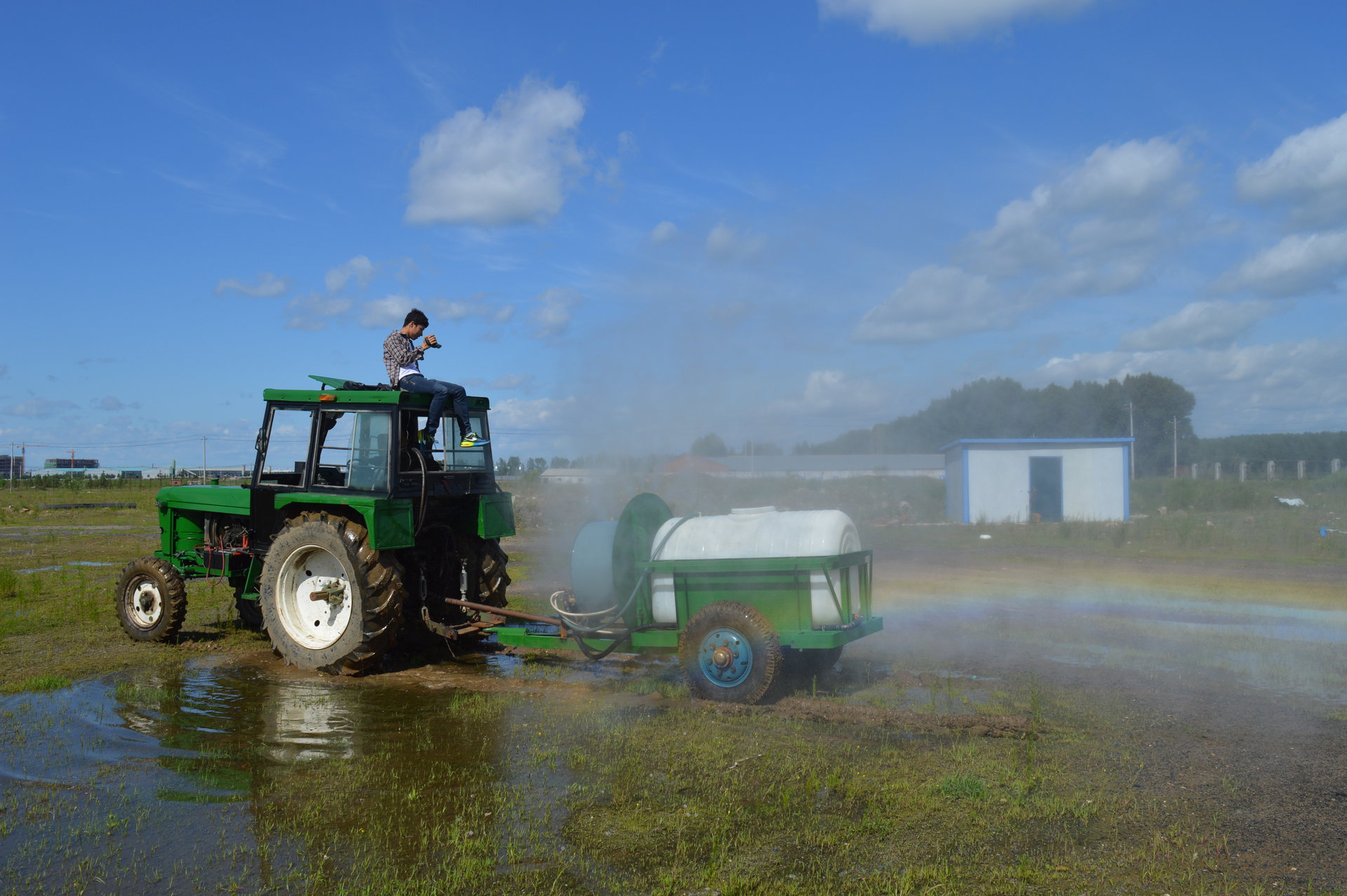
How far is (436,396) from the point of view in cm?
880

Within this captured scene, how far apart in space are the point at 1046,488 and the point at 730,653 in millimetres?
25499

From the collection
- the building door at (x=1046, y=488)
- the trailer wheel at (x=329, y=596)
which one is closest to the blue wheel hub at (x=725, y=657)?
the trailer wheel at (x=329, y=596)

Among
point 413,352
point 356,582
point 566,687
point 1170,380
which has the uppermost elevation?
point 1170,380

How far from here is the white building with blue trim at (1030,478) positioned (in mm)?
28281

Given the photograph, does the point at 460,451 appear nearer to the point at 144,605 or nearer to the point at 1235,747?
the point at 144,605

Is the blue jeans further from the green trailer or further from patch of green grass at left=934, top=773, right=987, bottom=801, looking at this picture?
patch of green grass at left=934, top=773, right=987, bottom=801

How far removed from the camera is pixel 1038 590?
1410cm

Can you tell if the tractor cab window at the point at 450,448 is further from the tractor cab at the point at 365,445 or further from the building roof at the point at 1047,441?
the building roof at the point at 1047,441

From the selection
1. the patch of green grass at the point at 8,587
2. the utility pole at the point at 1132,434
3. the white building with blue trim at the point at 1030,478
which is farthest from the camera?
the utility pole at the point at 1132,434

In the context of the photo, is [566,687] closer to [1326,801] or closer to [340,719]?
[340,719]

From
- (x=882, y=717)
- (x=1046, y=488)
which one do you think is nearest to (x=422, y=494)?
(x=882, y=717)

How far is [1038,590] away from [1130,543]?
887cm

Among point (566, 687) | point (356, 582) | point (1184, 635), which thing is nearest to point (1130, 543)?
point (1184, 635)

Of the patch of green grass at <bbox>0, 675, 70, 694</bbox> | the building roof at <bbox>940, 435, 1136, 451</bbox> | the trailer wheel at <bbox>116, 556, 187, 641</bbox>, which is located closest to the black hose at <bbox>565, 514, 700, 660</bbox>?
the patch of green grass at <bbox>0, 675, 70, 694</bbox>
